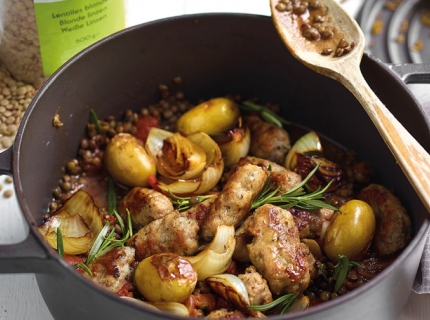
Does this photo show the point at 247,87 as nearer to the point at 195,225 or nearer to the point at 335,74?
the point at 335,74

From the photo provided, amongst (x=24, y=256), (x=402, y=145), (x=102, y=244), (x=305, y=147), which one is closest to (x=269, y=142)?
(x=305, y=147)

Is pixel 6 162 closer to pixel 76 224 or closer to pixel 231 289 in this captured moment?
pixel 76 224

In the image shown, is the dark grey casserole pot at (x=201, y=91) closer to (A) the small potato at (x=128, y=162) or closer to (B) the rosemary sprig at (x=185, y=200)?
(A) the small potato at (x=128, y=162)

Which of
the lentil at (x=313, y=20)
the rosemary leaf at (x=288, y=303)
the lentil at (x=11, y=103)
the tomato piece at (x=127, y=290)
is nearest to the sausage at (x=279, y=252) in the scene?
the rosemary leaf at (x=288, y=303)

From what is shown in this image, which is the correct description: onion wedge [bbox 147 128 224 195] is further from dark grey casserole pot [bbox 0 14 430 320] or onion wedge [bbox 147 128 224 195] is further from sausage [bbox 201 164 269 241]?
dark grey casserole pot [bbox 0 14 430 320]

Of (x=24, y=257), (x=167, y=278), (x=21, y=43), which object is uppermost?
(x=21, y=43)

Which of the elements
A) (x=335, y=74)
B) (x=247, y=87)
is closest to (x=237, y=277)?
(x=335, y=74)
